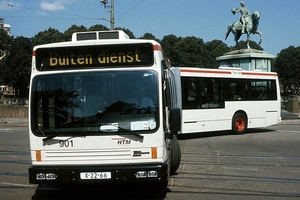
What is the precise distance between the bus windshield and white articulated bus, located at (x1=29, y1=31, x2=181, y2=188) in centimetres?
2

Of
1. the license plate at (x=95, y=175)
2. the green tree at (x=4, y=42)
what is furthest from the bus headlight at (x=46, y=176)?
the green tree at (x=4, y=42)

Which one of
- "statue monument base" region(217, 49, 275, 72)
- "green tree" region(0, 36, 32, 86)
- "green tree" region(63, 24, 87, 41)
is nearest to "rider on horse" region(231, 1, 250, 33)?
"statue monument base" region(217, 49, 275, 72)

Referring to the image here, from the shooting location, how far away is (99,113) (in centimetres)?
681

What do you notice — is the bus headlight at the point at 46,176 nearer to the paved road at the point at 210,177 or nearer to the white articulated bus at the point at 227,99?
the paved road at the point at 210,177

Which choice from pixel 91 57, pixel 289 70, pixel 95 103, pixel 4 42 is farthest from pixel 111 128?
pixel 289 70

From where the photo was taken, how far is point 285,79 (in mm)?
78438

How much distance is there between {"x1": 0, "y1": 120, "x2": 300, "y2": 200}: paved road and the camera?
7738 mm

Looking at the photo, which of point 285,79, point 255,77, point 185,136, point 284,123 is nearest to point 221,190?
point 185,136

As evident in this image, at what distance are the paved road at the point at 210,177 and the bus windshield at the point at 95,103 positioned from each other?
1540 millimetres

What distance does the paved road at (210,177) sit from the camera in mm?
7738

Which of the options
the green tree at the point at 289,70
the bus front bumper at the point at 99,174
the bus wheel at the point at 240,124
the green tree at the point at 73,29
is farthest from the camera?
the green tree at the point at 73,29

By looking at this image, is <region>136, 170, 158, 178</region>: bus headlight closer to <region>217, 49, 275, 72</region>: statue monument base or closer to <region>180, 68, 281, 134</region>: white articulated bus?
<region>180, 68, 281, 134</region>: white articulated bus

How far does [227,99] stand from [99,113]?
12.7 meters

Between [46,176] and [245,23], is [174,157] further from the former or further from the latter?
[245,23]
